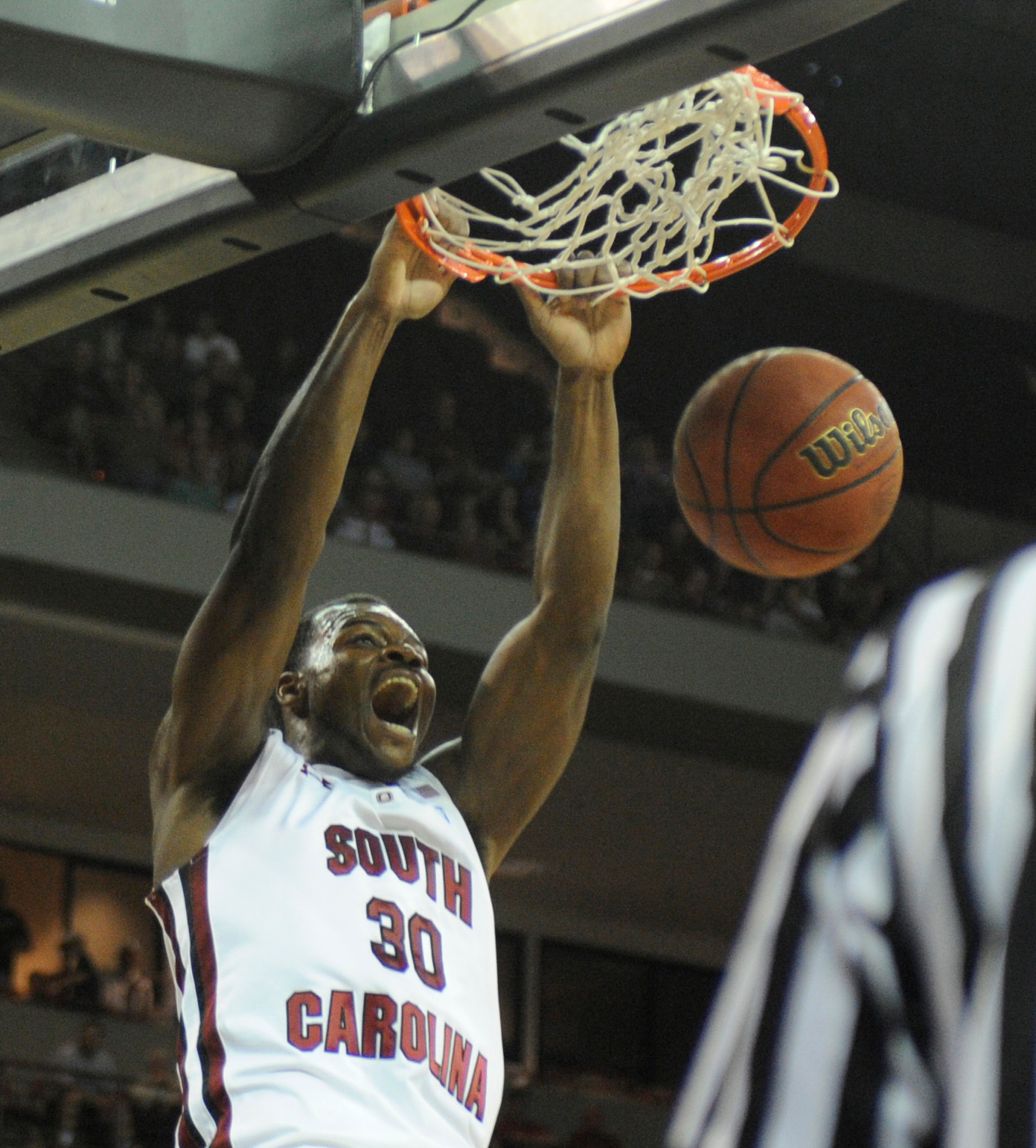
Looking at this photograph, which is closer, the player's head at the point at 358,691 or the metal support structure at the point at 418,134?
the metal support structure at the point at 418,134

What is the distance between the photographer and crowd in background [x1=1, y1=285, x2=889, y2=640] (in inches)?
413

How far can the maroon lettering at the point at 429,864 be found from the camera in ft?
10.8

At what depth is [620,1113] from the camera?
44.4 ft

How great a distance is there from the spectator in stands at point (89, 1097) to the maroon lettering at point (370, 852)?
718 centimetres

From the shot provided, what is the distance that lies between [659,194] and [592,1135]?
31.5 feet

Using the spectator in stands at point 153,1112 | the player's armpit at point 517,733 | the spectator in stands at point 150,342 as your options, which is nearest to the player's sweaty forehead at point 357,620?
the player's armpit at point 517,733

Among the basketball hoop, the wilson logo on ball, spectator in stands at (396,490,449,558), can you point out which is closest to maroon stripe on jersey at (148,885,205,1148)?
the basketball hoop

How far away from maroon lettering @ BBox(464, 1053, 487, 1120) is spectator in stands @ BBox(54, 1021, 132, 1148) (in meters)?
7.19

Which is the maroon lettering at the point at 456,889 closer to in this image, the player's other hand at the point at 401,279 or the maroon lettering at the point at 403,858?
the maroon lettering at the point at 403,858

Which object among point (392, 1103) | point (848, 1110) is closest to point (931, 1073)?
point (848, 1110)

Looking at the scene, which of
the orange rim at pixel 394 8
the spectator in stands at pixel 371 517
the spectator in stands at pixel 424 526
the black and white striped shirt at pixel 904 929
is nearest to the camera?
the black and white striped shirt at pixel 904 929

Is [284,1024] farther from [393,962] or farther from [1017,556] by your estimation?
[1017,556]

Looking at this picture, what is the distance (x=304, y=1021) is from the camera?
3.06 m

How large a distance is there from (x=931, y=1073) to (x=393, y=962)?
2229 millimetres
